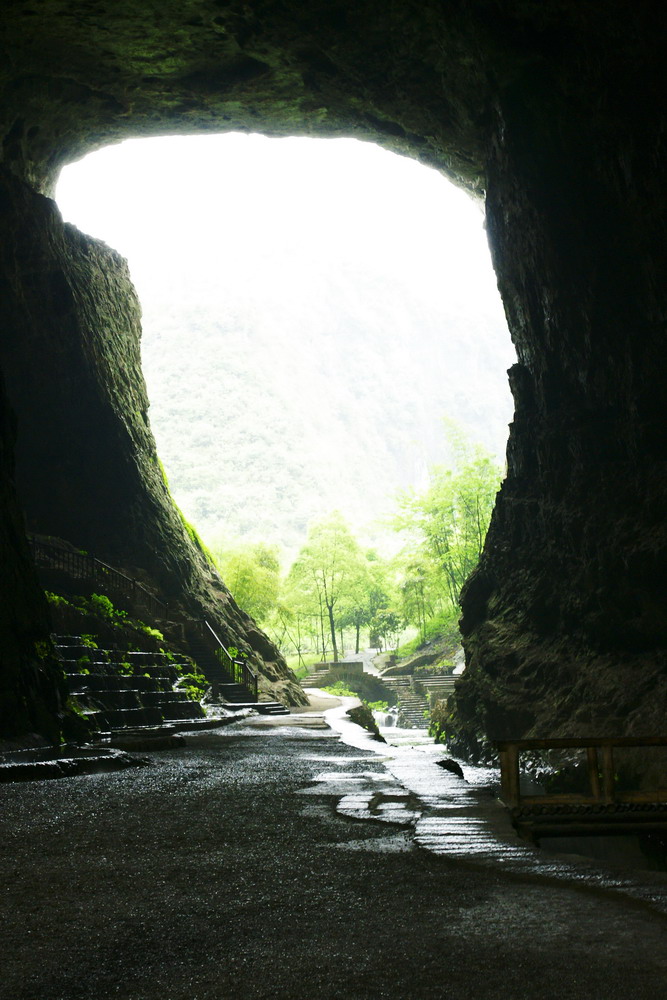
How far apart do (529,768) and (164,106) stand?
63.8 ft

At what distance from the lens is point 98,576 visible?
24.5m

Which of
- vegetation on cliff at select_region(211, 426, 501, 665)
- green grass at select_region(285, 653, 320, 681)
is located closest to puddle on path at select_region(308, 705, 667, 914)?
vegetation on cliff at select_region(211, 426, 501, 665)

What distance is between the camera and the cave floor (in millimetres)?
2436

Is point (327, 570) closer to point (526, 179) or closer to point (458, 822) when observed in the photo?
point (526, 179)

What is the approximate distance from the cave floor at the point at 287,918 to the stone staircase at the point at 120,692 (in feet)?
25.6

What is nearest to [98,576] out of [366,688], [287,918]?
[287,918]

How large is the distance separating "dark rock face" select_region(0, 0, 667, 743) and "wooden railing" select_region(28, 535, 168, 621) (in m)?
7.77

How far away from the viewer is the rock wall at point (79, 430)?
25719mm

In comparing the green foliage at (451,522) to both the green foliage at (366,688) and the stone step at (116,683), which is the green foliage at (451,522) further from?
the stone step at (116,683)

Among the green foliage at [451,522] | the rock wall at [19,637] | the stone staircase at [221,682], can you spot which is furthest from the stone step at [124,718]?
the green foliage at [451,522]

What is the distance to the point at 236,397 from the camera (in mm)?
173125

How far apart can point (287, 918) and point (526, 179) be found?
1701 cm

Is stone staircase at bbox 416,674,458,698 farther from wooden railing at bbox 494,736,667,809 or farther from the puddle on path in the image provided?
wooden railing at bbox 494,736,667,809

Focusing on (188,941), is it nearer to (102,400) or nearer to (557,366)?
(557,366)
